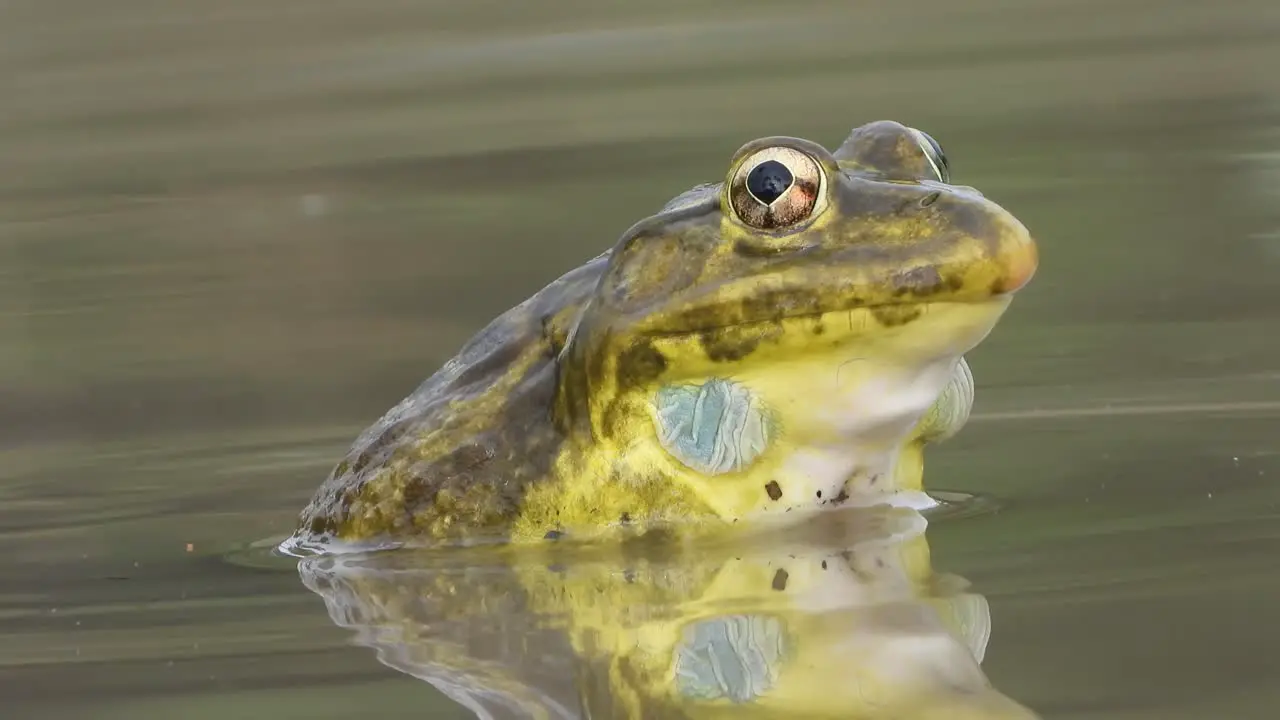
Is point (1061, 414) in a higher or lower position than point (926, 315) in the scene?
lower

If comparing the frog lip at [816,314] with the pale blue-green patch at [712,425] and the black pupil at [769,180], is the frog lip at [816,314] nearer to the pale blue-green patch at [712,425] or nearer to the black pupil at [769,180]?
the pale blue-green patch at [712,425]

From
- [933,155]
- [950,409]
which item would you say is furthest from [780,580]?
[933,155]

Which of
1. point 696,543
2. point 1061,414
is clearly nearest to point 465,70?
point 1061,414

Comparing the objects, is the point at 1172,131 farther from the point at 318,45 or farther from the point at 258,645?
the point at 318,45

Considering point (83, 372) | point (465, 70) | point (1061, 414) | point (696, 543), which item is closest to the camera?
point (696, 543)

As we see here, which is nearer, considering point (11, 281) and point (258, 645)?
point (258, 645)

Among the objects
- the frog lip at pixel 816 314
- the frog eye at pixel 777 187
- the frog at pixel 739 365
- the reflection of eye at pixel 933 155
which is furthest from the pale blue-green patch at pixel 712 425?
the reflection of eye at pixel 933 155

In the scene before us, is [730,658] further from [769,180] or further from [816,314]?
[769,180]
